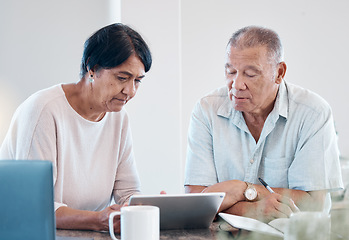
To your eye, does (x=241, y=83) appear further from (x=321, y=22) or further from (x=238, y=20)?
(x=321, y=22)

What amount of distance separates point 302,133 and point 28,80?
1.98 m

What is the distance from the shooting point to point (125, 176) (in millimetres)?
1987

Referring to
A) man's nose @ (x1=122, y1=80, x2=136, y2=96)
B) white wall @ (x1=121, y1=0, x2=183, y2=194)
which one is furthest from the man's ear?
white wall @ (x1=121, y1=0, x2=183, y2=194)

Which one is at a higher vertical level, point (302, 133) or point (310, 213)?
point (310, 213)

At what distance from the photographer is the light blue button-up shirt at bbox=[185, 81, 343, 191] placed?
195cm

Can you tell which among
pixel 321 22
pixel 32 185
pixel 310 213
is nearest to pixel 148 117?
pixel 321 22

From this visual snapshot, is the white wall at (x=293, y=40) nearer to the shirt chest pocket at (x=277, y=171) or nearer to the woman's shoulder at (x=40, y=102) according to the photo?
the shirt chest pocket at (x=277, y=171)

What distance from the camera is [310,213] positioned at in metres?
0.39

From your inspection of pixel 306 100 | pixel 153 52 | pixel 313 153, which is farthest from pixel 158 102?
pixel 313 153

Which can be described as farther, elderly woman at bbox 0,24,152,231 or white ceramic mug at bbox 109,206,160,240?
elderly woman at bbox 0,24,152,231

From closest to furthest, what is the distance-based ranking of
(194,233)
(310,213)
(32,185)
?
(310,213) < (32,185) < (194,233)

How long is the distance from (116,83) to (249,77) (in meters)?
0.59

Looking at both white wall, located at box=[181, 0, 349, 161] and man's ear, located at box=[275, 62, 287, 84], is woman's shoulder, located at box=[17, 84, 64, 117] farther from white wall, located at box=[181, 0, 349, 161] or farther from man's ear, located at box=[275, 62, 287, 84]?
white wall, located at box=[181, 0, 349, 161]

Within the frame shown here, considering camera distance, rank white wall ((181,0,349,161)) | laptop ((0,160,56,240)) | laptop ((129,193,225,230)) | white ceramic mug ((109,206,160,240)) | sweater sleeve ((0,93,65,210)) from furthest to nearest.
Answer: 1. white wall ((181,0,349,161))
2. sweater sleeve ((0,93,65,210))
3. laptop ((129,193,225,230))
4. white ceramic mug ((109,206,160,240))
5. laptop ((0,160,56,240))
